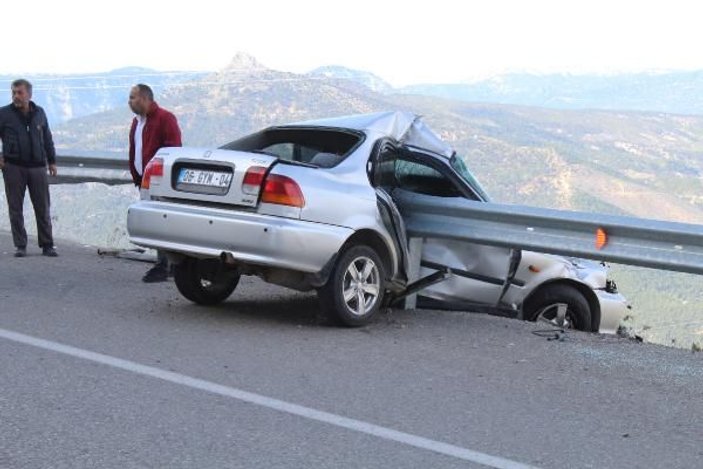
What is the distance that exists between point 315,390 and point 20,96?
22.2ft

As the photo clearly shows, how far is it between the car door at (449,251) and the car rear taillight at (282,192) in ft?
5.02

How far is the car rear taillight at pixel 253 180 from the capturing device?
7508 millimetres

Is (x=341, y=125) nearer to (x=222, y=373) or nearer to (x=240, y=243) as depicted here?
(x=240, y=243)

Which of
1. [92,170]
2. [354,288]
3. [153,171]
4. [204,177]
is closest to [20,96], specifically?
[92,170]

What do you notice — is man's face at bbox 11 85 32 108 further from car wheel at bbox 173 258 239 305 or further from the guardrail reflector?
the guardrail reflector

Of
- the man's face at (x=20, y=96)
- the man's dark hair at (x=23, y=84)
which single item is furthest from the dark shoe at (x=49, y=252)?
the man's dark hair at (x=23, y=84)

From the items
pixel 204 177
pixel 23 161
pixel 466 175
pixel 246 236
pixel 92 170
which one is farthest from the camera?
pixel 92 170

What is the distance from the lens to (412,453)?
185 inches

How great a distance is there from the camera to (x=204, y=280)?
8680 mm

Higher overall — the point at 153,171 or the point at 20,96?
the point at 20,96

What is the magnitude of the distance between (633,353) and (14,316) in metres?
4.46

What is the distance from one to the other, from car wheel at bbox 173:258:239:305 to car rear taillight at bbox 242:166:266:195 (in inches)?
39.1

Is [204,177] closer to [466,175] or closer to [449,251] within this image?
[449,251]

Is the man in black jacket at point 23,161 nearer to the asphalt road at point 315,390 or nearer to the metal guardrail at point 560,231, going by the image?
the asphalt road at point 315,390
